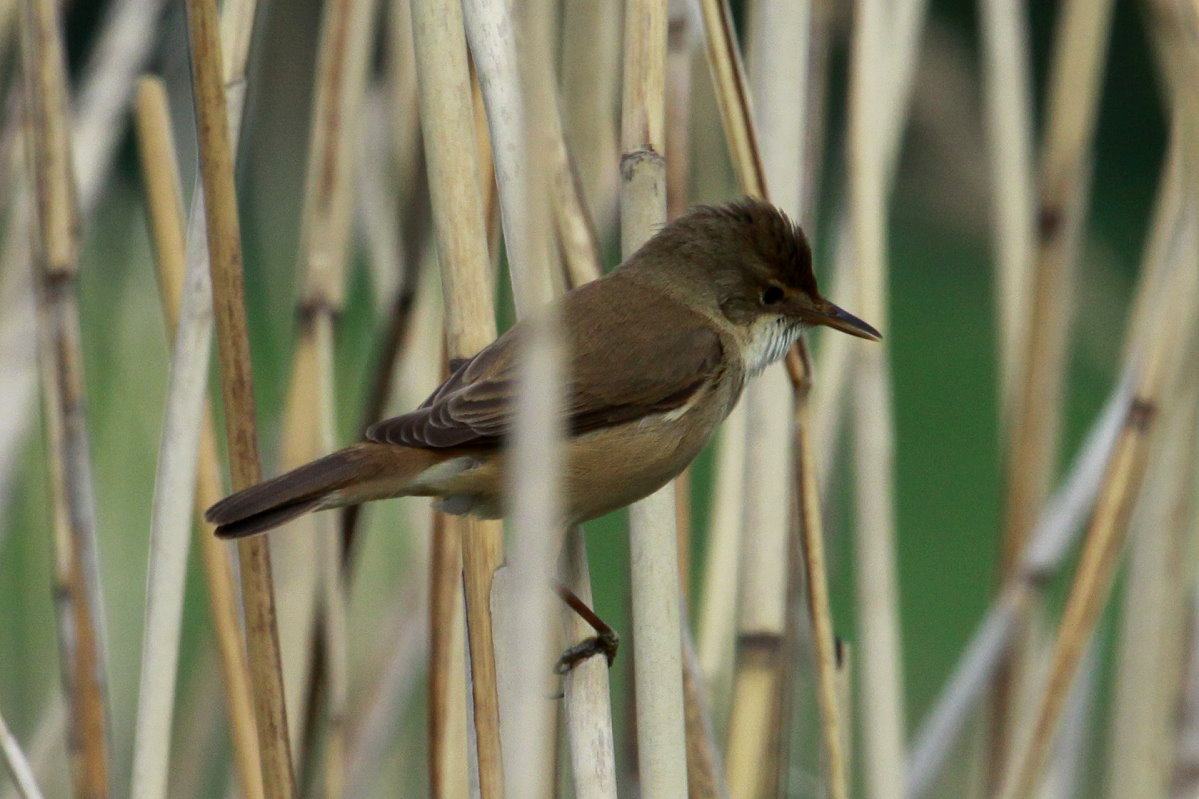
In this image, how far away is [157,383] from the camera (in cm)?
296

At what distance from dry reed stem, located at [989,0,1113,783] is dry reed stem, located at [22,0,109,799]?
4.46 feet

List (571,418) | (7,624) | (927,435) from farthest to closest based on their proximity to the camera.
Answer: (927,435) < (7,624) < (571,418)

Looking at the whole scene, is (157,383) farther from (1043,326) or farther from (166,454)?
(1043,326)

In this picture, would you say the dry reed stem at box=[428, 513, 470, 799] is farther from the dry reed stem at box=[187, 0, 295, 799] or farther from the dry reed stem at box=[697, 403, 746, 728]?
the dry reed stem at box=[697, 403, 746, 728]

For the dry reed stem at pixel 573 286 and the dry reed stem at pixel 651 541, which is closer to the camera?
the dry reed stem at pixel 573 286

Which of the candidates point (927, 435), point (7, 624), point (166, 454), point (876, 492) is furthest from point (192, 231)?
point (927, 435)

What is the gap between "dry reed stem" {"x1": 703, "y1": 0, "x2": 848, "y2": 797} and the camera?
175cm

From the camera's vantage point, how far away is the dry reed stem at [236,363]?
1.56 metres

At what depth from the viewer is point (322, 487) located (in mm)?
1661

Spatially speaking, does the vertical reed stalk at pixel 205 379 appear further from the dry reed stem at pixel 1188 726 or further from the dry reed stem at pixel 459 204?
the dry reed stem at pixel 1188 726

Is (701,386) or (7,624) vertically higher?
(701,386)

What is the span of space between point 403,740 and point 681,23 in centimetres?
152

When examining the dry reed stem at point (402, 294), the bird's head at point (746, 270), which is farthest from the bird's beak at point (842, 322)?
the dry reed stem at point (402, 294)

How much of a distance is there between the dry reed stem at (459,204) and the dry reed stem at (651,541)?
6.7 inches
